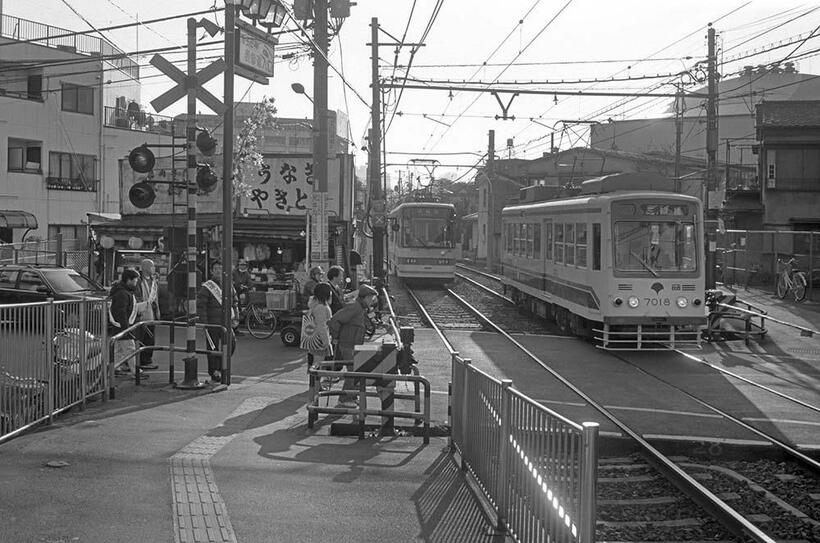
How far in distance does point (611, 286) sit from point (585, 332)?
3.05 meters

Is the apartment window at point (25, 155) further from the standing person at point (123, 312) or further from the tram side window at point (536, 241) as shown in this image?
the standing person at point (123, 312)

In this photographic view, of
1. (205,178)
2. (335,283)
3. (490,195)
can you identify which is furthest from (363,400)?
(490,195)

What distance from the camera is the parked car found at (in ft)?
67.4

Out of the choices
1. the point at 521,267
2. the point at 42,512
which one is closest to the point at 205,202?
the point at 521,267

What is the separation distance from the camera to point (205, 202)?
26.8m

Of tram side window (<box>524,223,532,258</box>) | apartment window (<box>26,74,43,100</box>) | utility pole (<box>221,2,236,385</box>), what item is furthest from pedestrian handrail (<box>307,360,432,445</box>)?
apartment window (<box>26,74,43,100</box>)

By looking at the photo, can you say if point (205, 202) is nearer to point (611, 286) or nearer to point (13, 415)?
point (611, 286)

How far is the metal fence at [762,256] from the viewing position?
2998 centimetres

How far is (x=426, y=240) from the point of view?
112 ft

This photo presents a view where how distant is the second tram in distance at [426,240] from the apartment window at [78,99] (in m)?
15.1

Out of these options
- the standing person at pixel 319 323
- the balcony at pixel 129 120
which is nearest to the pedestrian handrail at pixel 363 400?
the standing person at pixel 319 323

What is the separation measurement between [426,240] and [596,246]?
15.9 metres

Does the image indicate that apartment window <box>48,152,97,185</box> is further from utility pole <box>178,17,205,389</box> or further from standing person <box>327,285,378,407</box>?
standing person <box>327,285,378,407</box>

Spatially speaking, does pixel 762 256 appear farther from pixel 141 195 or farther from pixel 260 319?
pixel 141 195
